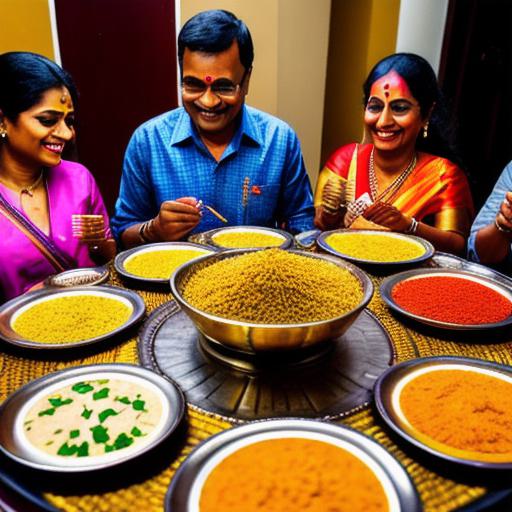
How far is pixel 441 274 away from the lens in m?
1.64

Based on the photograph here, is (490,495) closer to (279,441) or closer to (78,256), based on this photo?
(279,441)

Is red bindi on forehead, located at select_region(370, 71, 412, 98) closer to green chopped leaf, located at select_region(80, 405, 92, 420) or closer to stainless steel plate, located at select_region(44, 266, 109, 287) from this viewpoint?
stainless steel plate, located at select_region(44, 266, 109, 287)

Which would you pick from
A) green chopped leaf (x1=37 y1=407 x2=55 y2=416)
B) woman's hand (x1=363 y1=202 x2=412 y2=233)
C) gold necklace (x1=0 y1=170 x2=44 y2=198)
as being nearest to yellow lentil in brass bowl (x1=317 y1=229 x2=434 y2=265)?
woman's hand (x1=363 y1=202 x2=412 y2=233)

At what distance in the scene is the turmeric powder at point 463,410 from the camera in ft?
2.92

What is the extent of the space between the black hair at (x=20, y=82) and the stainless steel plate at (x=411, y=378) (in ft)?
5.42

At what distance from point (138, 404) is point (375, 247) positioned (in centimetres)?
119

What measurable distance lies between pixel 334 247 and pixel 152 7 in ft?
8.21

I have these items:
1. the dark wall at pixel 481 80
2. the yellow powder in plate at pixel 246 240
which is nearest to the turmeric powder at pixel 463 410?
the yellow powder in plate at pixel 246 240

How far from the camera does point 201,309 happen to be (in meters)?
1.13

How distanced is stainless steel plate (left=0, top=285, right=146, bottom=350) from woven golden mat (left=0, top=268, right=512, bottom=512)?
0.14ft

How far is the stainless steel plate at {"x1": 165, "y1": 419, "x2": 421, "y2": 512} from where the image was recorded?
30.0 inches

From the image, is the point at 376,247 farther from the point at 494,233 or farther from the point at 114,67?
the point at 114,67

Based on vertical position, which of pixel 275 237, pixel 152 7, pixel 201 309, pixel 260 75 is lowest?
pixel 275 237

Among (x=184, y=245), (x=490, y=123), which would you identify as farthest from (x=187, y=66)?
(x=490, y=123)
